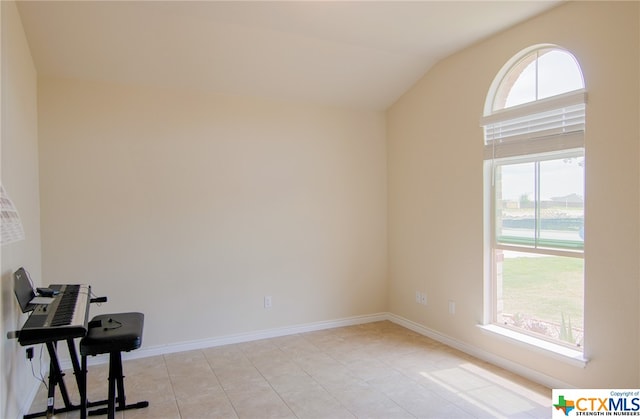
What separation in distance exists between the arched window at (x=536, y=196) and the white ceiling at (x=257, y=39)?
51cm

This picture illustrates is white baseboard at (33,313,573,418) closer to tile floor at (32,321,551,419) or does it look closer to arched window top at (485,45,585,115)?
tile floor at (32,321,551,419)

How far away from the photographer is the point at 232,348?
3848 millimetres

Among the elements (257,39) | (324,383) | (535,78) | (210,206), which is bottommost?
(324,383)

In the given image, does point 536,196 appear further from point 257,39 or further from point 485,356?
point 257,39

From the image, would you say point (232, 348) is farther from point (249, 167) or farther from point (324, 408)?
point (249, 167)

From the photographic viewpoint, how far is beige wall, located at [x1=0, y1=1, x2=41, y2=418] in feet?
7.52

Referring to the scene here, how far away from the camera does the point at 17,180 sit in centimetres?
264

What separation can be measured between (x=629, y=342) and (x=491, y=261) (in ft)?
3.83

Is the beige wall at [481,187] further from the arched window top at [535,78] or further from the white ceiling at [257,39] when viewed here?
the white ceiling at [257,39]

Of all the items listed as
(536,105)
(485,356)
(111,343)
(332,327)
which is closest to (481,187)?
(536,105)

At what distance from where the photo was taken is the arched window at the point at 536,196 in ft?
9.38

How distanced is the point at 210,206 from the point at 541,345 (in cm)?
298

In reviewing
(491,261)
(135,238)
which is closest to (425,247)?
(491,261)

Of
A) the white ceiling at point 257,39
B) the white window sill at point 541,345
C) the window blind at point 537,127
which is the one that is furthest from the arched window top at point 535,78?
the white window sill at point 541,345
